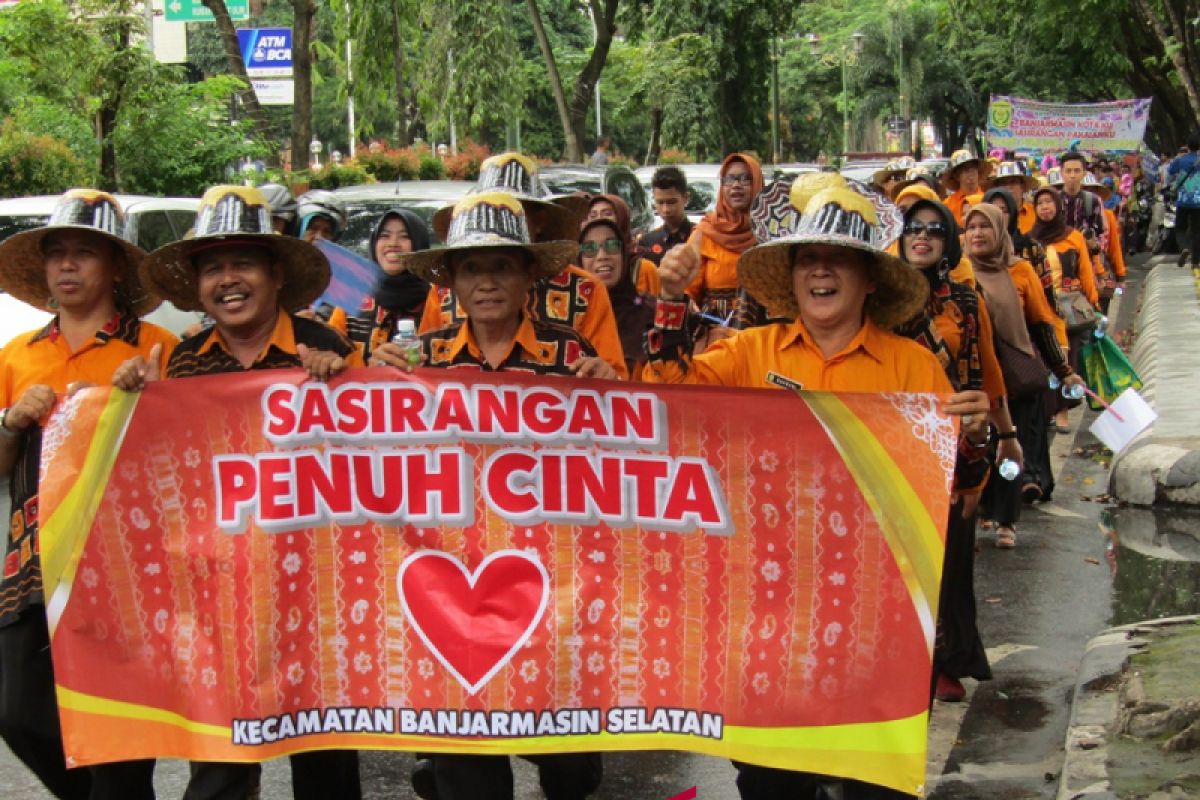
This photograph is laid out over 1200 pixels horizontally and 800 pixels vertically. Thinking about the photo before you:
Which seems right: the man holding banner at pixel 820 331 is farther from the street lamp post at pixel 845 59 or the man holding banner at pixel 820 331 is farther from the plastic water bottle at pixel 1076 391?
the street lamp post at pixel 845 59

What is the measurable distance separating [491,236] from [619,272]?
2.81m

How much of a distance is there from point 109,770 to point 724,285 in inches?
158

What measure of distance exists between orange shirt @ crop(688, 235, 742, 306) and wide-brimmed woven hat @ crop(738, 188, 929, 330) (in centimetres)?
309

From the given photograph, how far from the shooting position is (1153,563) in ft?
28.7

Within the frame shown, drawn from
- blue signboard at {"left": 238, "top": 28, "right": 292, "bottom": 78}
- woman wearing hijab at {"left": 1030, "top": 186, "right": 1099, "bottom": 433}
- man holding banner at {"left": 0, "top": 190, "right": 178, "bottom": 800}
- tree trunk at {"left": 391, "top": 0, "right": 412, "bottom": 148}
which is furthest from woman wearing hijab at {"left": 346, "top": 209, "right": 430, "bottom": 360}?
tree trunk at {"left": 391, "top": 0, "right": 412, "bottom": 148}

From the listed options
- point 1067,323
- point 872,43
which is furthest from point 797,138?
point 1067,323

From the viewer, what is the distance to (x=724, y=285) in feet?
25.2

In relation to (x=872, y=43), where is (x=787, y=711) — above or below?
below

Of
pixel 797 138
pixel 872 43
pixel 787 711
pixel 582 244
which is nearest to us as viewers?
pixel 787 711

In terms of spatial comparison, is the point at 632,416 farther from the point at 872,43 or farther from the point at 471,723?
the point at 872,43

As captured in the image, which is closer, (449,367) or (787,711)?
(787,711)

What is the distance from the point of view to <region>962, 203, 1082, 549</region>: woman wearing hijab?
7770 millimetres

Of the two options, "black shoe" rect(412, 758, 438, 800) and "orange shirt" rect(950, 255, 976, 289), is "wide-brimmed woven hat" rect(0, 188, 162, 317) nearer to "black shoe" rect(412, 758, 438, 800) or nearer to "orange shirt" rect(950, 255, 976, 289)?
"black shoe" rect(412, 758, 438, 800)

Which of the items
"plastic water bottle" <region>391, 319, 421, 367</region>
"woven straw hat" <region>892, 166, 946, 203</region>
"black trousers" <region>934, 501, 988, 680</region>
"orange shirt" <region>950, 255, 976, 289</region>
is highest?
"woven straw hat" <region>892, 166, 946, 203</region>
